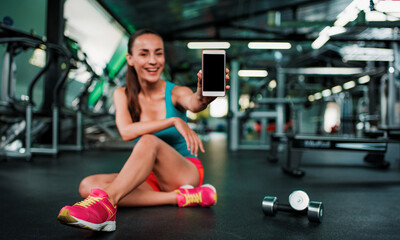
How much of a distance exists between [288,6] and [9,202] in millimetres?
7968

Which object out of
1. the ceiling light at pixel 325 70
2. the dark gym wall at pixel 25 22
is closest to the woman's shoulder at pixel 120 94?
the dark gym wall at pixel 25 22

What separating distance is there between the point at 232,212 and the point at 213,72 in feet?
2.50

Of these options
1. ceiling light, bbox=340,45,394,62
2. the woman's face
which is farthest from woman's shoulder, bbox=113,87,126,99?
ceiling light, bbox=340,45,394,62

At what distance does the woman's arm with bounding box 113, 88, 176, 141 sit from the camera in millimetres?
1277

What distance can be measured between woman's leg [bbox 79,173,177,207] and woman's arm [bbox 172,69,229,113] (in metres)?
0.45

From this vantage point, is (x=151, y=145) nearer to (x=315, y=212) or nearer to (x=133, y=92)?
(x=133, y=92)

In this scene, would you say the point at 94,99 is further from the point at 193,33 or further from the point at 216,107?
the point at 216,107

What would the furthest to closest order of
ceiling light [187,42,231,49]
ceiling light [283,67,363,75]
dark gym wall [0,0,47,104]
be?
ceiling light [187,42,231,49], ceiling light [283,67,363,75], dark gym wall [0,0,47,104]

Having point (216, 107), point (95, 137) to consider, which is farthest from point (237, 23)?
point (216, 107)

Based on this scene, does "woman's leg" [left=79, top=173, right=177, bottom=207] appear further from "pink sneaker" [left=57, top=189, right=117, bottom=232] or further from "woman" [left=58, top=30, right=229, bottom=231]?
"pink sneaker" [left=57, top=189, right=117, bottom=232]

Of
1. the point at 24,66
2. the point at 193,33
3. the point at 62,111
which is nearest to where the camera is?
the point at 62,111

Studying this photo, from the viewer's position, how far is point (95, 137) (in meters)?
5.61

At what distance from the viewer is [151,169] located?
1.28 m

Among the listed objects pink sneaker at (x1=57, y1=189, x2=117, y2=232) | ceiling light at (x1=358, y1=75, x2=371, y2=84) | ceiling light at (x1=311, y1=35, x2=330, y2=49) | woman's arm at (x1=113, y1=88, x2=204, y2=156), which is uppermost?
ceiling light at (x1=311, y1=35, x2=330, y2=49)
